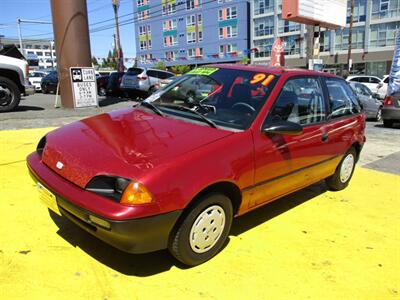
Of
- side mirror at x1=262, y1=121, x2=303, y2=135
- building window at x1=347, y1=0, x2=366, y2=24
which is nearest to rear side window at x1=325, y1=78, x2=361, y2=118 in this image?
side mirror at x1=262, y1=121, x2=303, y2=135

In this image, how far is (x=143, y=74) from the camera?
1831 centimetres

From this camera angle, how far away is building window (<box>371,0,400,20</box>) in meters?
43.8

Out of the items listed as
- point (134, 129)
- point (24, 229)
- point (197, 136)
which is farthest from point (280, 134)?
point (24, 229)

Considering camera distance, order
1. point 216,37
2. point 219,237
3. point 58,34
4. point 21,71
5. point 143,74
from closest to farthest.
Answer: point 219,237 → point 21,71 → point 58,34 → point 143,74 → point 216,37

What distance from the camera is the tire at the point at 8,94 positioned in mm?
10312

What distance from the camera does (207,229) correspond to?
3057 millimetres

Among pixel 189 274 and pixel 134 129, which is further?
pixel 134 129

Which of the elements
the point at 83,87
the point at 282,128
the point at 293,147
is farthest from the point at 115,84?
the point at 282,128

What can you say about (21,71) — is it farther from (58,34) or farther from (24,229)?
(24,229)

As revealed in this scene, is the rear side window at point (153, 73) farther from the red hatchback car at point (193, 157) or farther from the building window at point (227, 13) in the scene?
the building window at point (227, 13)

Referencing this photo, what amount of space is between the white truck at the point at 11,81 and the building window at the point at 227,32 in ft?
170

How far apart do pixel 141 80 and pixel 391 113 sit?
36.6 feet

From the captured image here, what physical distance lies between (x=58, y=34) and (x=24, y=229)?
10087 mm

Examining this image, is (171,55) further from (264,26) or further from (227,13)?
(264,26)
